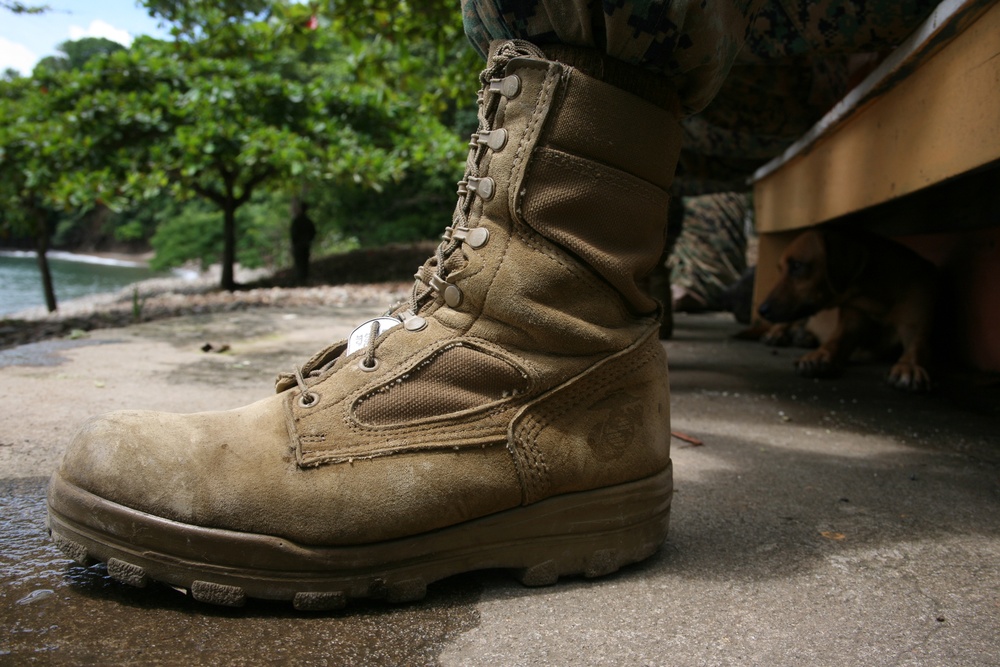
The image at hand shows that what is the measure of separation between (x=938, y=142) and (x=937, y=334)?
1290 millimetres

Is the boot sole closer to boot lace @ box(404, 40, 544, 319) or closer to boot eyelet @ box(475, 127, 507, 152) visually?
boot lace @ box(404, 40, 544, 319)

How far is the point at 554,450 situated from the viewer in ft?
2.90

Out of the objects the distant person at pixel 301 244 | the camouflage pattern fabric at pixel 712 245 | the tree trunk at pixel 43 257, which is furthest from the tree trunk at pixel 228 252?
the camouflage pattern fabric at pixel 712 245

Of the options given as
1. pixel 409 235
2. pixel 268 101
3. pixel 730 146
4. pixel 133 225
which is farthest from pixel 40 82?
pixel 133 225

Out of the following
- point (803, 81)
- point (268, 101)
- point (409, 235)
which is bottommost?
point (409, 235)

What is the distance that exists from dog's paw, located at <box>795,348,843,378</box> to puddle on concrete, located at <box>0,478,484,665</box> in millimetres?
1879

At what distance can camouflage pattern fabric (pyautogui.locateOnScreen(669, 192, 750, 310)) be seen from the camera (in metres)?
5.72

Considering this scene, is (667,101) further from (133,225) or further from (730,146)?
(133,225)

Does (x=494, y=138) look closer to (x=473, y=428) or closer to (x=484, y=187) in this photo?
(x=484, y=187)

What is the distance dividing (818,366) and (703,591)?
70.1 inches

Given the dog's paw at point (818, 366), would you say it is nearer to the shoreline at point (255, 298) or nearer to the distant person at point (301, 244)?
the shoreline at point (255, 298)

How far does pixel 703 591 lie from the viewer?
85 centimetres

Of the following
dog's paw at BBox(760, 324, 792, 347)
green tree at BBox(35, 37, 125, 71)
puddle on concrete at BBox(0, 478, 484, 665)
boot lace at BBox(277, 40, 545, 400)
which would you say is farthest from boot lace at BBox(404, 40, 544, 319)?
green tree at BBox(35, 37, 125, 71)

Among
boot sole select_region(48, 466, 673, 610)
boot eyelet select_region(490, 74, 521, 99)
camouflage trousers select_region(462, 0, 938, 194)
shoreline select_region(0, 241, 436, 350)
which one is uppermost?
camouflage trousers select_region(462, 0, 938, 194)
